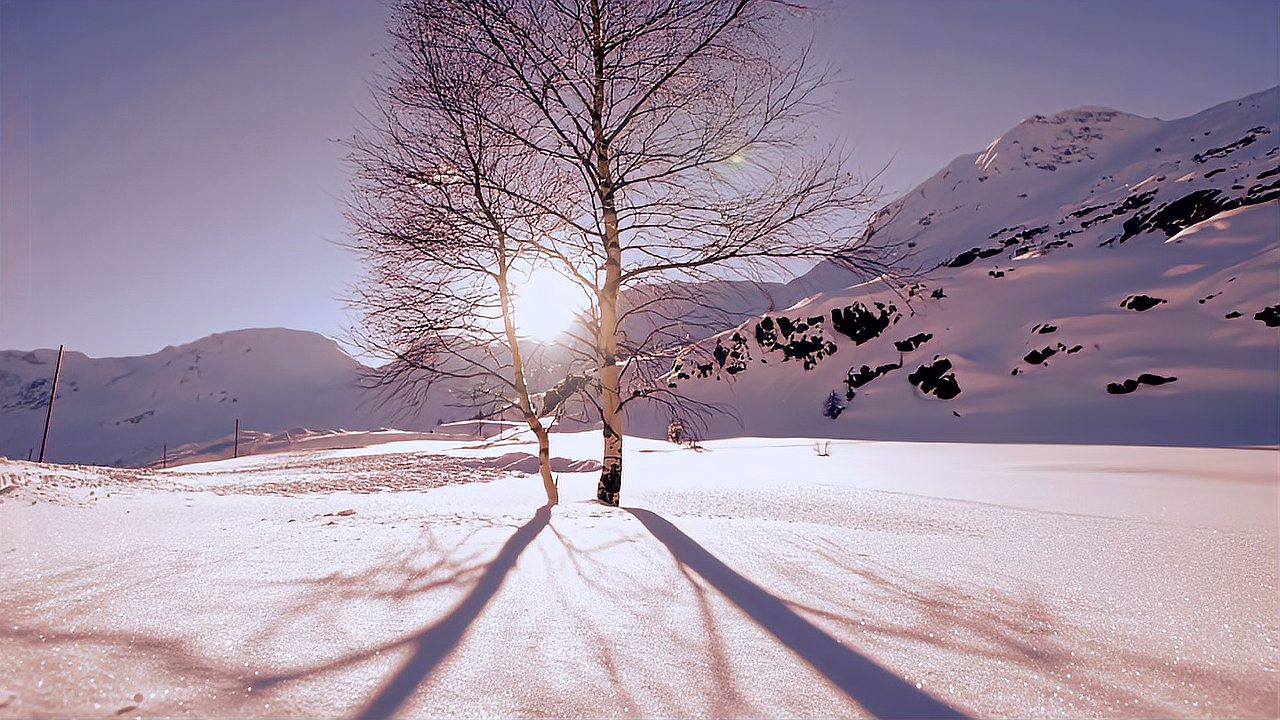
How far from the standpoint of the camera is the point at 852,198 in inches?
173

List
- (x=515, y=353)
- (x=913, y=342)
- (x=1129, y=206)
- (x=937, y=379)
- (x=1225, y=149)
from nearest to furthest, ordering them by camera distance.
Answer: (x=515, y=353) < (x=937, y=379) < (x=913, y=342) < (x=1129, y=206) < (x=1225, y=149)

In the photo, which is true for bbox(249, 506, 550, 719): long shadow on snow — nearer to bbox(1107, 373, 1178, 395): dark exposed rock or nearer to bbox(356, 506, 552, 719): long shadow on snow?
bbox(356, 506, 552, 719): long shadow on snow

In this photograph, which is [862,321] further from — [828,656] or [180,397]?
[180,397]

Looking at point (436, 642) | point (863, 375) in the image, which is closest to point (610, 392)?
point (436, 642)

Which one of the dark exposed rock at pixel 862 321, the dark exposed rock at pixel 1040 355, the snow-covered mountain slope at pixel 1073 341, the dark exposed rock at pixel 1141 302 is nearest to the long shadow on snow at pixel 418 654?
the snow-covered mountain slope at pixel 1073 341

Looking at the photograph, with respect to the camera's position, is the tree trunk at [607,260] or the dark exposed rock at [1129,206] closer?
the tree trunk at [607,260]

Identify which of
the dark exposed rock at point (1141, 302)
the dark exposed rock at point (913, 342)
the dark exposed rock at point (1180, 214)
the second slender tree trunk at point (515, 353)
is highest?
the dark exposed rock at point (1180, 214)

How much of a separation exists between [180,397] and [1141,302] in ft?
492

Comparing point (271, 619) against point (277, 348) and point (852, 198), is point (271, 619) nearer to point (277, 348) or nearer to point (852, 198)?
point (852, 198)

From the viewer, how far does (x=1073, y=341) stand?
78.7ft

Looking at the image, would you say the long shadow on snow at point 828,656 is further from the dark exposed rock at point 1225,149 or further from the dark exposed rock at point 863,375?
the dark exposed rock at point 1225,149

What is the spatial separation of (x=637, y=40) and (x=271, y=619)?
4.72 meters

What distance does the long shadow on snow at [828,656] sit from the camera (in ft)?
4.19

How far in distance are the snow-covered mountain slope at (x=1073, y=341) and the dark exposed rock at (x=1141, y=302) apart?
0.06 metres
